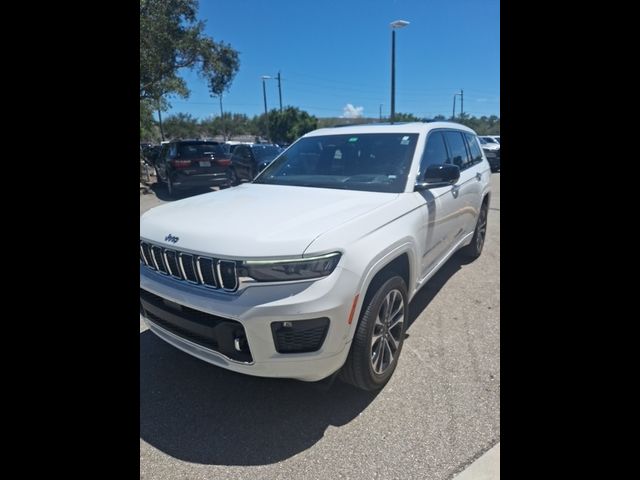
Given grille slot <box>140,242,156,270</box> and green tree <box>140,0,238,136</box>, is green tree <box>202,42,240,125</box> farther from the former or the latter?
grille slot <box>140,242,156,270</box>

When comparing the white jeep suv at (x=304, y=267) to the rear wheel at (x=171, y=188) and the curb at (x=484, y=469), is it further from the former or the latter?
the rear wheel at (x=171, y=188)

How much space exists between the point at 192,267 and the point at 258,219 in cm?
50

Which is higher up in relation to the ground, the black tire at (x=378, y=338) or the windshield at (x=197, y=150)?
the windshield at (x=197, y=150)

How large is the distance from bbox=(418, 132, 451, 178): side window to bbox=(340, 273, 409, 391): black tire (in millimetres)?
1124

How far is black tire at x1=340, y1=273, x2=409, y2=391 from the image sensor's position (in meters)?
2.34

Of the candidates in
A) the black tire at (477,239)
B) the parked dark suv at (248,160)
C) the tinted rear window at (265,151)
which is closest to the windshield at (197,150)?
the parked dark suv at (248,160)

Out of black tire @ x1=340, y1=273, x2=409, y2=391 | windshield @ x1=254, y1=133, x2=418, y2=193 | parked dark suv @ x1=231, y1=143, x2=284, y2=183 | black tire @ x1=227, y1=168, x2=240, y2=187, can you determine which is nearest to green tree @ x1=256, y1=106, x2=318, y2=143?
parked dark suv @ x1=231, y1=143, x2=284, y2=183

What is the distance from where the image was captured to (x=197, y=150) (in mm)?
12273

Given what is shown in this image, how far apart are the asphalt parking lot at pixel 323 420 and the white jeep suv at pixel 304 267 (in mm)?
273

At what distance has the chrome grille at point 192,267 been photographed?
2086 millimetres
